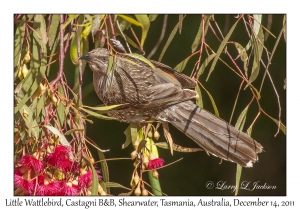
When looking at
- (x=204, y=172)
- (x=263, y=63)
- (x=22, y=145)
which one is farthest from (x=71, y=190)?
(x=263, y=63)

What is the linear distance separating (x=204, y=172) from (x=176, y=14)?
1.96ft

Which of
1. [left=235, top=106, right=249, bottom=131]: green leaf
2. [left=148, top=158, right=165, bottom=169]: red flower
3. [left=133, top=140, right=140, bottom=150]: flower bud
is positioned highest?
[left=235, top=106, right=249, bottom=131]: green leaf

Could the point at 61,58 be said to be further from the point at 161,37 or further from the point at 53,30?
the point at 161,37

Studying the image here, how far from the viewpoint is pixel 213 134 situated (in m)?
1.77

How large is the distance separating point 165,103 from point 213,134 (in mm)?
209

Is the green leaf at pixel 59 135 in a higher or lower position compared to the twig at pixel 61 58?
lower

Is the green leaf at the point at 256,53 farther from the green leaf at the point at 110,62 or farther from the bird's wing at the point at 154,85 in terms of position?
the green leaf at the point at 110,62

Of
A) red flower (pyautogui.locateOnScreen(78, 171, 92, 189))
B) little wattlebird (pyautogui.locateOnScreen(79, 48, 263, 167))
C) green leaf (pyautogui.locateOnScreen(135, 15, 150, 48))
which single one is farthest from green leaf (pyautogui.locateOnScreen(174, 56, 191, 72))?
red flower (pyautogui.locateOnScreen(78, 171, 92, 189))

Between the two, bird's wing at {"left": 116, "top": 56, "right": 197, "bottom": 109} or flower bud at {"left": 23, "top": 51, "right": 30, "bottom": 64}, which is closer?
flower bud at {"left": 23, "top": 51, "right": 30, "bottom": 64}

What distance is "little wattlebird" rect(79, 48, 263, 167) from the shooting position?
1672 mm

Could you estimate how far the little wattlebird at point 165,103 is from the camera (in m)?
1.67

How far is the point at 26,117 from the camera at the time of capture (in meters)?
1.51

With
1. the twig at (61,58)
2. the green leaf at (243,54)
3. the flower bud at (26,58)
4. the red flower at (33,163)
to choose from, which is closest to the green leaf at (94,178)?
the red flower at (33,163)

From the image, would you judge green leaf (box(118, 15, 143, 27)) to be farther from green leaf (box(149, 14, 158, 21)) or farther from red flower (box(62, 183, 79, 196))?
red flower (box(62, 183, 79, 196))
